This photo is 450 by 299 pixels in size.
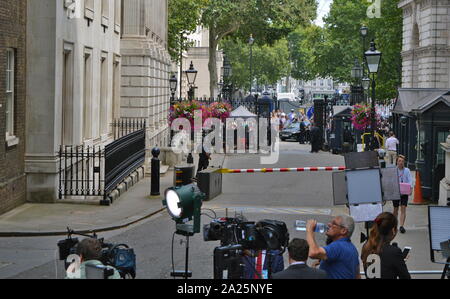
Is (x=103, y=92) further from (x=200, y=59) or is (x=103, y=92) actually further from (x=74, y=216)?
(x=200, y=59)

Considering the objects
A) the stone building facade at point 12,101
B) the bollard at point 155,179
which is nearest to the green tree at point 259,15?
the bollard at point 155,179

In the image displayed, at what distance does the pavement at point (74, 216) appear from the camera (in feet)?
57.8

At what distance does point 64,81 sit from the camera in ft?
79.7

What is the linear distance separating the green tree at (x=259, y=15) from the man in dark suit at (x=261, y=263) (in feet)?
204

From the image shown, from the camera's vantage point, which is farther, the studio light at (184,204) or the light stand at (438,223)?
the light stand at (438,223)

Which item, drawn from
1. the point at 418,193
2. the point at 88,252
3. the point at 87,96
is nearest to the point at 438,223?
the point at 88,252

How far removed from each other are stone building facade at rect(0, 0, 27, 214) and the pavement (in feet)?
1.69

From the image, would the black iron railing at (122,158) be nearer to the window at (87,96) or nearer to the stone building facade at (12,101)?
the window at (87,96)

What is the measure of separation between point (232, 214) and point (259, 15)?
176ft

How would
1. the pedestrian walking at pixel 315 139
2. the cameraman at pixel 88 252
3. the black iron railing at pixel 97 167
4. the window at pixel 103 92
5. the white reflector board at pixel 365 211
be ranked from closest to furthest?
the cameraman at pixel 88 252
the white reflector board at pixel 365 211
the black iron railing at pixel 97 167
the window at pixel 103 92
the pedestrian walking at pixel 315 139

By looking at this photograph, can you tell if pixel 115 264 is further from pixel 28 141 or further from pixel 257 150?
pixel 257 150

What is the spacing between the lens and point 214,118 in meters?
42.0

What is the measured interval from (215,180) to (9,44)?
742cm

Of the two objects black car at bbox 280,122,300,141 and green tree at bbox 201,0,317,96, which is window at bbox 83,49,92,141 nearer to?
black car at bbox 280,122,300,141
